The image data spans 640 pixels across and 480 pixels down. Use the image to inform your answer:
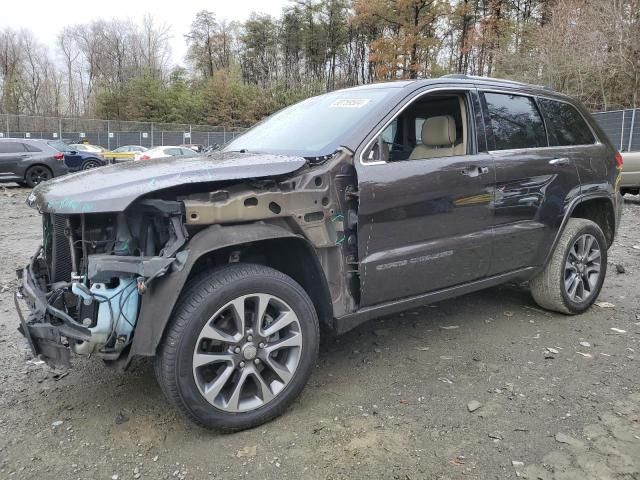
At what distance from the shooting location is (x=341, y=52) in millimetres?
55156

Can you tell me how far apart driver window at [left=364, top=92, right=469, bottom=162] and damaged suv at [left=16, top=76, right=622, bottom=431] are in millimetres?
15

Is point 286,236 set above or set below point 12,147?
below

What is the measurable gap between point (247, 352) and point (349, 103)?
178cm

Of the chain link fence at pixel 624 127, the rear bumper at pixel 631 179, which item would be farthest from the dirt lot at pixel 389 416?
the chain link fence at pixel 624 127

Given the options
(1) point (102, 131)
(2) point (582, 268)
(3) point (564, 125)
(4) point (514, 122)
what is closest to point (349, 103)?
(4) point (514, 122)

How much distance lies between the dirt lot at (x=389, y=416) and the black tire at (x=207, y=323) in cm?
13

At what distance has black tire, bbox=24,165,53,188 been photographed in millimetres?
14636

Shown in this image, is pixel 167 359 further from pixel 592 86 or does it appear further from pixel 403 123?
pixel 592 86

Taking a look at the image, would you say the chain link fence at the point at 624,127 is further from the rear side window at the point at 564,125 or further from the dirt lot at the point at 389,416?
the dirt lot at the point at 389,416

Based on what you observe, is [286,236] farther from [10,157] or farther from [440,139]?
[10,157]

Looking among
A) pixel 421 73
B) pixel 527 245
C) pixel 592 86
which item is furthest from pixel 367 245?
pixel 421 73

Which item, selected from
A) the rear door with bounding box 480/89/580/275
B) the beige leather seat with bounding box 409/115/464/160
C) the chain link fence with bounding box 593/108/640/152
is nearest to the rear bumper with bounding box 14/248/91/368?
the beige leather seat with bounding box 409/115/464/160

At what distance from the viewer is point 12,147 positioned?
14516 mm

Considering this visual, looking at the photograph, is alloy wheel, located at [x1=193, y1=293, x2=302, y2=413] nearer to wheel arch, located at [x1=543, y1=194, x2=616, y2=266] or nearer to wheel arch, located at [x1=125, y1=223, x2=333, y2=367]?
wheel arch, located at [x1=125, y1=223, x2=333, y2=367]
